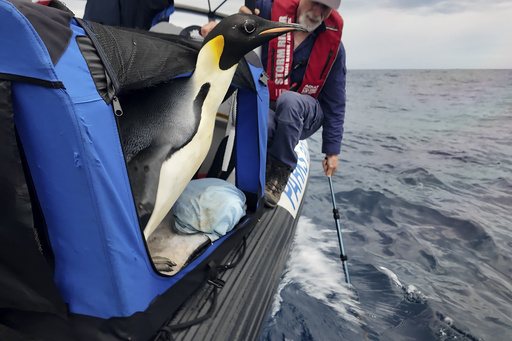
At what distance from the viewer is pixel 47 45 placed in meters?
0.81

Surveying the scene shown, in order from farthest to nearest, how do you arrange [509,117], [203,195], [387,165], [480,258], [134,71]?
[509,117], [387,165], [480,258], [203,195], [134,71]

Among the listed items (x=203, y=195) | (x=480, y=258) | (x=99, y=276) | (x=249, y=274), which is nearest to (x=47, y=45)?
(x=99, y=276)

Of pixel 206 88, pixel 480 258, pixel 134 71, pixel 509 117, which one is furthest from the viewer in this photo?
pixel 509 117

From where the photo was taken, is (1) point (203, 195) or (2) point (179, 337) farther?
(1) point (203, 195)

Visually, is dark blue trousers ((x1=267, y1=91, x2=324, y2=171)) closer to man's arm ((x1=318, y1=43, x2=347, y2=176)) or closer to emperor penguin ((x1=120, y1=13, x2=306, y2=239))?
man's arm ((x1=318, y1=43, x2=347, y2=176))

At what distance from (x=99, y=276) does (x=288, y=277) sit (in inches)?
79.4

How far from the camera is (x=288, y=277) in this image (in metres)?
2.75

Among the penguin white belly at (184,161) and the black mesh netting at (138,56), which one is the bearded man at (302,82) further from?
the black mesh netting at (138,56)

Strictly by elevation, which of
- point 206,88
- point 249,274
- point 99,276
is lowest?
point 249,274

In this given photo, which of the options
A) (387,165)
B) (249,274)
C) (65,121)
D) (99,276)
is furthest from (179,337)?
(387,165)

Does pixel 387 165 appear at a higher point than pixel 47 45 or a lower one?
lower

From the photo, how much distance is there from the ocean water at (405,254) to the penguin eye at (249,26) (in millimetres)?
1743

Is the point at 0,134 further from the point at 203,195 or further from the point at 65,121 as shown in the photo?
the point at 203,195

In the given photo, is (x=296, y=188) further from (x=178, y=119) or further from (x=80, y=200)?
(x=80, y=200)
